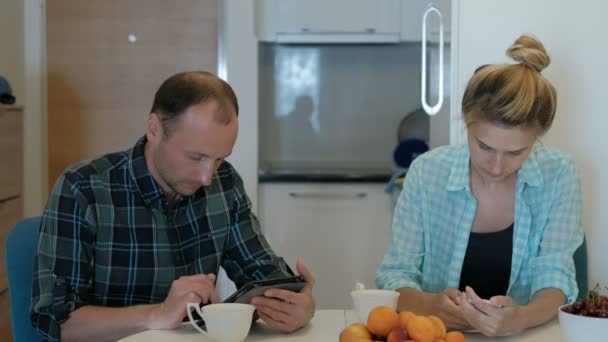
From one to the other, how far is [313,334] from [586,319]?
1.67 ft

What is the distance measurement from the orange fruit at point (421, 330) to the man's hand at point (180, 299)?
471 millimetres

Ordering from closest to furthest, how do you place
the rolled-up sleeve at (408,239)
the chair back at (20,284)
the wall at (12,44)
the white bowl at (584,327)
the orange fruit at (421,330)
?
the orange fruit at (421,330) < the white bowl at (584,327) < the chair back at (20,284) < the rolled-up sleeve at (408,239) < the wall at (12,44)

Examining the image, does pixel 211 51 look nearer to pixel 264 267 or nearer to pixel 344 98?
pixel 344 98

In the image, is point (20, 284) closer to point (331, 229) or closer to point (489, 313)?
point (489, 313)

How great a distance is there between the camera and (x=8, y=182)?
353cm

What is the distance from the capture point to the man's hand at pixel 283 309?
1674mm

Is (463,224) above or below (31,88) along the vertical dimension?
below

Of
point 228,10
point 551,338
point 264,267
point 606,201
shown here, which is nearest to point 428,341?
point 551,338

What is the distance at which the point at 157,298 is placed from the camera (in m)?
1.88

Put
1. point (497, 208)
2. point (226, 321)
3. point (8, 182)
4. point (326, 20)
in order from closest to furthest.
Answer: point (226, 321)
point (497, 208)
point (8, 182)
point (326, 20)

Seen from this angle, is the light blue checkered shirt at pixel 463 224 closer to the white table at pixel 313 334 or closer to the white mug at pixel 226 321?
the white table at pixel 313 334

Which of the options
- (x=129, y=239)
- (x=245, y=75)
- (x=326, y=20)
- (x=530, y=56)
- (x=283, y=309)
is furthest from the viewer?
(x=326, y=20)

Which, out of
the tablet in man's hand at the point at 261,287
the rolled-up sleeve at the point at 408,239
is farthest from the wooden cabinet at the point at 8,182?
the tablet in man's hand at the point at 261,287

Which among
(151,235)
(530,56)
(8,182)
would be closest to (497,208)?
(530,56)
